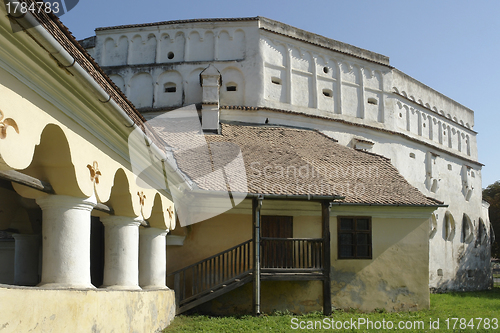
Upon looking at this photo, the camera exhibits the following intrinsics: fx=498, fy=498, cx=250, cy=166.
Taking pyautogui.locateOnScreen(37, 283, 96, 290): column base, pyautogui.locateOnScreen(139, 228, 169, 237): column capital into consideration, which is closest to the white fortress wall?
pyautogui.locateOnScreen(139, 228, 169, 237): column capital

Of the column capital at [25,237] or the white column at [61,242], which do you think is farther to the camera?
the column capital at [25,237]

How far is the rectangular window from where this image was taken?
15.5 m

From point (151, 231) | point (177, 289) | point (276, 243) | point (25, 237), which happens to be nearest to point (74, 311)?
point (25, 237)

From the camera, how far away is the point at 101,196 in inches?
281

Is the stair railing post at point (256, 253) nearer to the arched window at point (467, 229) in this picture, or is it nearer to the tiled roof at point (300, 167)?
the tiled roof at point (300, 167)

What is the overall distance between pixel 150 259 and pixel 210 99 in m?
10.8

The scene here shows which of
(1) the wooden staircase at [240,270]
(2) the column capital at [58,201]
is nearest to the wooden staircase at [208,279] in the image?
(1) the wooden staircase at [240,270]

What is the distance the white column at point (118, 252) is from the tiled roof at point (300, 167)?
4177 millimetres

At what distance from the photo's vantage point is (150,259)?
1157 cm

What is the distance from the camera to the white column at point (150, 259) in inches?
452

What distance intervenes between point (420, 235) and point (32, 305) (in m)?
13.1

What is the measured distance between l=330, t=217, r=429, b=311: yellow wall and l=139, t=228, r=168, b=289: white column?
591 centimetres

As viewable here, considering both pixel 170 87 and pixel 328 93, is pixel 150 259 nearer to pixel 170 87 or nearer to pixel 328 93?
pixel 170 87

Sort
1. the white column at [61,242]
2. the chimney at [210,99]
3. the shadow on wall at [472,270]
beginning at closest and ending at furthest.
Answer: the white column at [61,242] → the chimney at [210,99] → the shadow on wall at [472,270]
